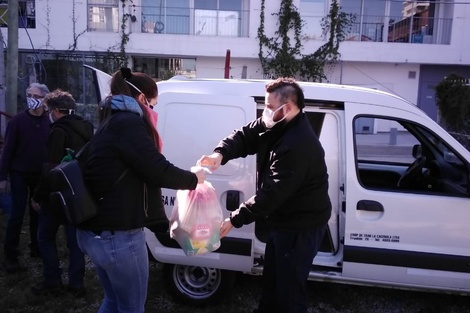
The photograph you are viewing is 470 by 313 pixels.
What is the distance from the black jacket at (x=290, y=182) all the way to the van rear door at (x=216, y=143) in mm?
674

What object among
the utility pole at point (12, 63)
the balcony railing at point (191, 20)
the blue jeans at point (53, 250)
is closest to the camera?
the blue jeans at point (53, 250)

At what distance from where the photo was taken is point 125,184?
2.17 meters

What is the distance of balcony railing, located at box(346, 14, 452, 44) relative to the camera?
21922 millimetres

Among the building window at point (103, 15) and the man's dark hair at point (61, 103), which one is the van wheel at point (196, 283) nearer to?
the man's dark hair at point (61, 103)

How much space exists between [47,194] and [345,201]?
7.68 feet

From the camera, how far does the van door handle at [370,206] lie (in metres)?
3.45

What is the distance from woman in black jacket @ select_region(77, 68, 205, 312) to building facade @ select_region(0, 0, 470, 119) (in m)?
18.1

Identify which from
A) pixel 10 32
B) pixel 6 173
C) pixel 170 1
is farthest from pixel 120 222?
pixel 170 1

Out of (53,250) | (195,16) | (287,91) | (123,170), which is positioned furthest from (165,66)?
(123,170)

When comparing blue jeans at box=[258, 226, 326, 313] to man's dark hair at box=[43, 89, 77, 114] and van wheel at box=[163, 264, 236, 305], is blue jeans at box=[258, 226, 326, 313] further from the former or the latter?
man's dark hair at box=[43, 89, 77, 114]

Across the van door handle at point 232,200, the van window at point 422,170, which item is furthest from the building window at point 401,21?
the van door handle at point 232,200

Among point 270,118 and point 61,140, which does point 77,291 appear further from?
point 270,118

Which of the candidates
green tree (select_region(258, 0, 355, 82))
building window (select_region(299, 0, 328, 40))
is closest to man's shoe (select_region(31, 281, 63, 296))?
green tree (select_region(258, 0, 355, 82))

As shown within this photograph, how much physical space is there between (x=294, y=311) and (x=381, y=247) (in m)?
1.07
